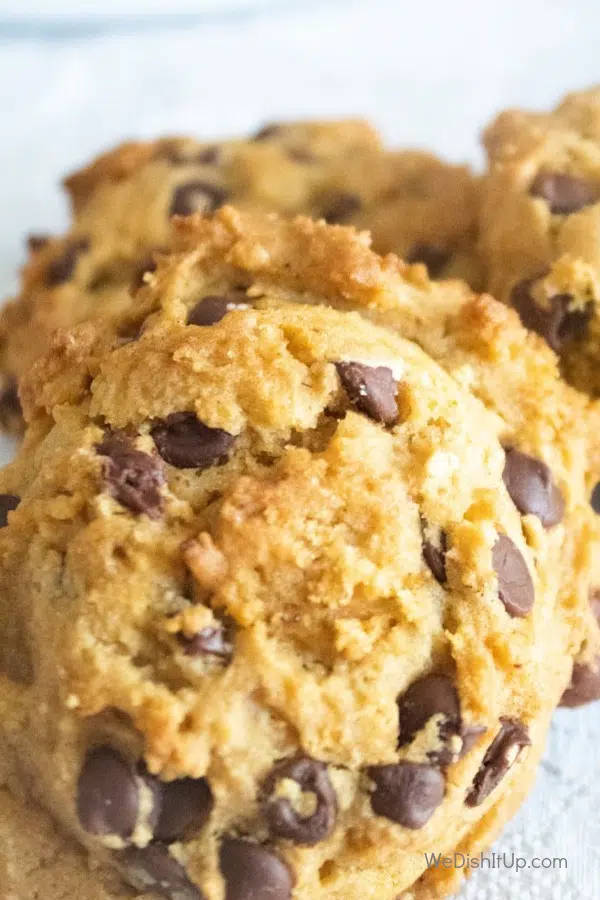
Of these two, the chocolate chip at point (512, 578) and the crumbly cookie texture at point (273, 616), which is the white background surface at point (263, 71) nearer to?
the crumbly cookie texture at point (273, 616)

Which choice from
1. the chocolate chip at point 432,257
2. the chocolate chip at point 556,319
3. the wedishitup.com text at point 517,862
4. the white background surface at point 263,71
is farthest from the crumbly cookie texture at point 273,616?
the white background surface at point 263,71

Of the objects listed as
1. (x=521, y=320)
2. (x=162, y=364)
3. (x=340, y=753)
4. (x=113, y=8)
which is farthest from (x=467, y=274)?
(x=113, y=8)

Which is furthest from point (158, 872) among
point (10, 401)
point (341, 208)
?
point (341, 208)

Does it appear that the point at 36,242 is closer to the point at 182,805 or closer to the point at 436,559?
the point at 436,559

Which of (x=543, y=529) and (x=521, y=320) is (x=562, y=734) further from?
(x=521, y=320)

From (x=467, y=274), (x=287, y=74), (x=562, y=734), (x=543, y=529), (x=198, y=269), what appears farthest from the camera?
(x=287, y=74)

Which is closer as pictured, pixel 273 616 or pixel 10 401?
pixel 273 616

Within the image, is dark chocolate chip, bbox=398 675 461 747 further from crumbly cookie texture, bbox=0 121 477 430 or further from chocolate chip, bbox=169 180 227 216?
chocolate chip, bbox=169 180 227 216
